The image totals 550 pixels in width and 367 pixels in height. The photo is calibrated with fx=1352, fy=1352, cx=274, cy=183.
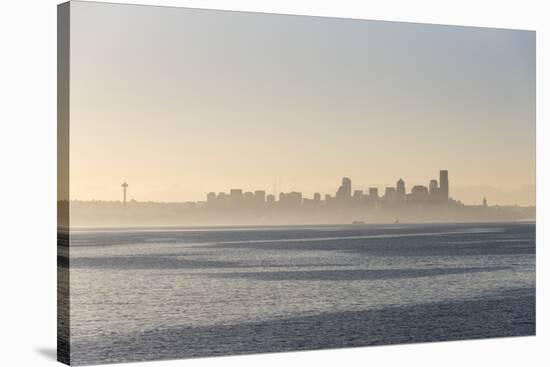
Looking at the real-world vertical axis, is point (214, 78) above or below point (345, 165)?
above

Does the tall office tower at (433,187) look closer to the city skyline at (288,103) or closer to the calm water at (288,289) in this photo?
the city skyline at (288,103)

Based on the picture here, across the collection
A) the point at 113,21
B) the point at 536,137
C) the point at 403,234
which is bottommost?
the point at 403,234

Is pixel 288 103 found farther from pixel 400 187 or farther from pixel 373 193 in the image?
pixel 400 187

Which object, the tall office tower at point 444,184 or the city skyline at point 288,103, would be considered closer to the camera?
the city skyline at point 288,103

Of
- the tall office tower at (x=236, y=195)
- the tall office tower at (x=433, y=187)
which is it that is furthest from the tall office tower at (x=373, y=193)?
the tall office tower at (x=236, y=195)

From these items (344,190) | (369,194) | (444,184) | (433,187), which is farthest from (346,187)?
(444,184)

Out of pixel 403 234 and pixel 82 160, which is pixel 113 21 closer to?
pixel 82 160

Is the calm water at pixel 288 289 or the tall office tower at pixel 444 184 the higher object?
the tall office tower at pixel 444 184

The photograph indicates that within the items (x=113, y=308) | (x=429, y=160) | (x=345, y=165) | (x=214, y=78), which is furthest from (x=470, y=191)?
(x=113, y=308)
